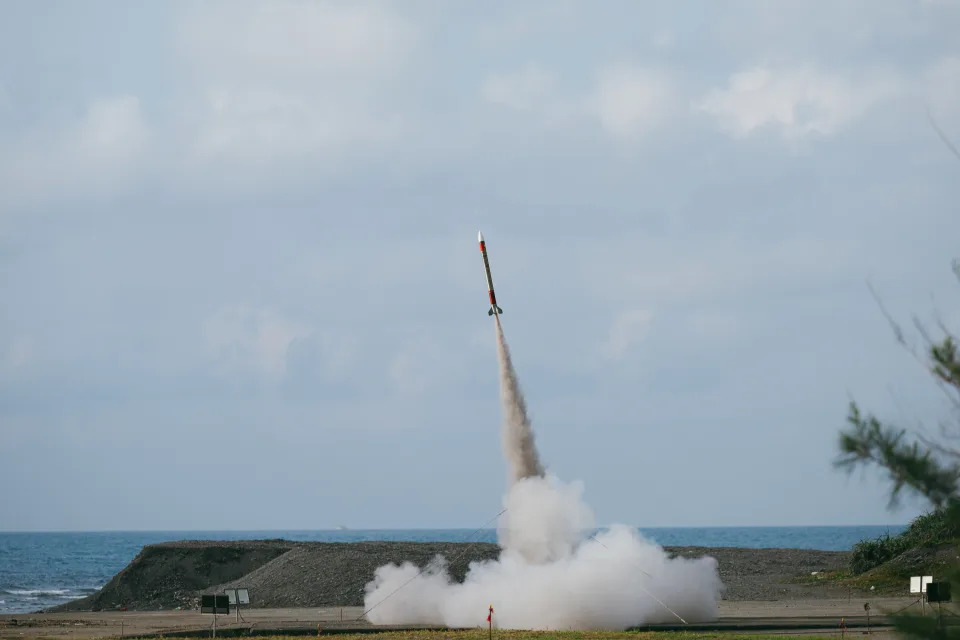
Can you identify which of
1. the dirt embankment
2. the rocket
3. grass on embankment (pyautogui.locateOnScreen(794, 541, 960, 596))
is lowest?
grass on embankment (pyautogui.locateOnScreen(794, 541, 960, 596))

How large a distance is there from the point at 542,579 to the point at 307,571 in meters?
23.6

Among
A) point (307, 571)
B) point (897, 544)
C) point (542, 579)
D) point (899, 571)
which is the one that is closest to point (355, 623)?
point (542, 579)

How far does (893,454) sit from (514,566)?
2886cm

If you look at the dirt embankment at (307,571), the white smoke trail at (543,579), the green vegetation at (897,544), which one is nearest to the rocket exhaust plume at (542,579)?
the white smoke trail at (543,579)

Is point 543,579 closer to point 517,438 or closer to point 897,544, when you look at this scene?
point 517,438

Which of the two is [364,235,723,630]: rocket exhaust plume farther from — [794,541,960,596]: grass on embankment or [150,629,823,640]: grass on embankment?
[794,541,960,596]: grass on embankment

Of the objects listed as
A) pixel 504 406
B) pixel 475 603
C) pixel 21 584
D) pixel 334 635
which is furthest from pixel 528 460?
pixel 21 584

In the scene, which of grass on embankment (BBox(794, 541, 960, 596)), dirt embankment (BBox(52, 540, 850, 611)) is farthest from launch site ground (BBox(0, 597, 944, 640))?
dirt embankment (BBox(52, 540, 850, 611))

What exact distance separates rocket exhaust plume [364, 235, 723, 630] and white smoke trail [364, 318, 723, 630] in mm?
36

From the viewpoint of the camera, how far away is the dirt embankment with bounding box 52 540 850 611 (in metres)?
58.4

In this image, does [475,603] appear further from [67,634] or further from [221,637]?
[67,634]

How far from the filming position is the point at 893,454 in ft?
50.8

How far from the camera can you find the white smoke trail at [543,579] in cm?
4006

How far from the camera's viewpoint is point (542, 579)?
41156 mm
